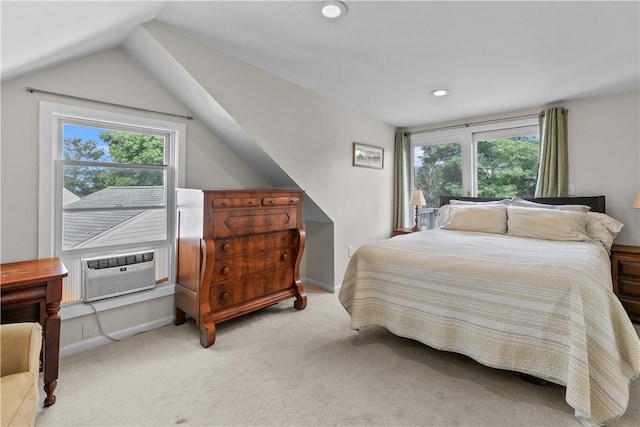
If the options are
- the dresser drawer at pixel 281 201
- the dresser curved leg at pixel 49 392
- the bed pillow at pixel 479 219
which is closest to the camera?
the dresser curved leg at pixel 49 392

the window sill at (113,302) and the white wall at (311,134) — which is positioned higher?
the white wall at (311,134)

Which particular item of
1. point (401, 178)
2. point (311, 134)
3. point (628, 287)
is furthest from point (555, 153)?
point (311, 134)

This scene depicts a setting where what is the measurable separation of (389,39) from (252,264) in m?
2.08

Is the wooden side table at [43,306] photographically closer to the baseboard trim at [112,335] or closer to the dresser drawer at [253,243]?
the baseboard trim at [112,335]

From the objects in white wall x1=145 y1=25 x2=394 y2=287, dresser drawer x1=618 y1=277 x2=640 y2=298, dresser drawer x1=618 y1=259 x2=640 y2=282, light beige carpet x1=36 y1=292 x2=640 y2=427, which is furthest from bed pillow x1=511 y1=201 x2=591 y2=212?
light beige carpet x1=36 y1=292 x2=640 y2=427

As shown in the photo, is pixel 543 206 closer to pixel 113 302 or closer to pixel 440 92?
pixel 440 92

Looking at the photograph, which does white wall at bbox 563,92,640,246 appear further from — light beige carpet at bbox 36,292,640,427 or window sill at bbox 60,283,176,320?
window sill at bbox 60,283,176,320

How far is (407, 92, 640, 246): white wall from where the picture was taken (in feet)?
10.3

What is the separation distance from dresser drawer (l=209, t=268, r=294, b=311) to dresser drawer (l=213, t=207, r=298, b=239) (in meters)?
0.42

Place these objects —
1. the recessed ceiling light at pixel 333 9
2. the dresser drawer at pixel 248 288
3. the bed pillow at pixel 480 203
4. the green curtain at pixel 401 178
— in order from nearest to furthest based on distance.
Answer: the recessed ceiling light at pixel 333 9 < the dresser drawer at pixel 248 288 < the bed pillow at pixel 480 203 < the green curtain at pixel 401 178

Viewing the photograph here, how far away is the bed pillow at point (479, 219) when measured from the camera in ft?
10.7

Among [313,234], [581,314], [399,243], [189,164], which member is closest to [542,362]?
[581,314]

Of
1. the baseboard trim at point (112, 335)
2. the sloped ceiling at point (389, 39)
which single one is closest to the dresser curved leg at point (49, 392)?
the baseboard trim at point (112, 335)

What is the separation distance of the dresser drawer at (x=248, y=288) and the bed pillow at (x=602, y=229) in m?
2.90
